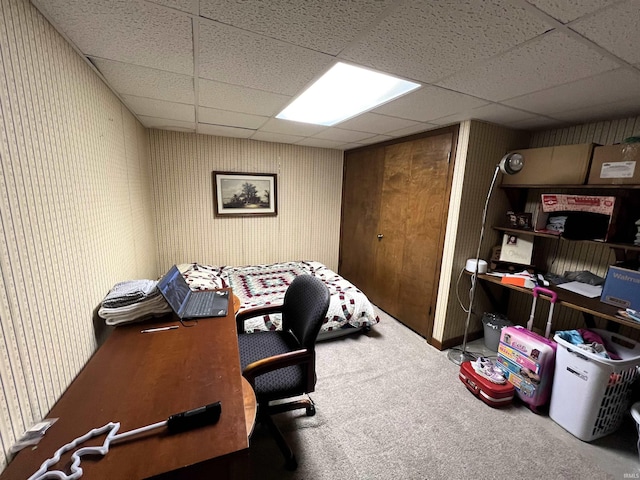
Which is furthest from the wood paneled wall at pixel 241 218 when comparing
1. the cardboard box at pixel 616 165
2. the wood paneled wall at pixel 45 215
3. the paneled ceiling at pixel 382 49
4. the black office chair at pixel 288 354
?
the cardboard box at pixel 616 165

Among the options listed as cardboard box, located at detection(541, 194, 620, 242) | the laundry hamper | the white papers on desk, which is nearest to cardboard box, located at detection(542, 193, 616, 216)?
cardboard box, located at detection(541, 194, 620, 242)

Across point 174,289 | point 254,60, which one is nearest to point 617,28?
point 254,60

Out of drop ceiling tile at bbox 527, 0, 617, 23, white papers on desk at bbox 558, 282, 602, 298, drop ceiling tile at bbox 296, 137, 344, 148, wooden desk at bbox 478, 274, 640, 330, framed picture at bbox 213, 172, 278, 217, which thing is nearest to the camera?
Answer: drop ceiling tile at bbox 527, 0, 617, 23

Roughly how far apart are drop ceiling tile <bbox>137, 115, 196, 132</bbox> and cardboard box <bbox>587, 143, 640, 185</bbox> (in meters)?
3.48

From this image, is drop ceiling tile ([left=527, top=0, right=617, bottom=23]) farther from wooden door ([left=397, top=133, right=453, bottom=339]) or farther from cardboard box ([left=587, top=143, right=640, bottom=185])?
wooden door ([left=397, top=133, right=453, bottom=339])

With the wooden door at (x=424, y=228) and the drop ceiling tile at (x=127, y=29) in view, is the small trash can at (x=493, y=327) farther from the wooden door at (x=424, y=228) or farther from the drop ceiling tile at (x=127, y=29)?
the drop ceiling tile at (x=127, y=29)

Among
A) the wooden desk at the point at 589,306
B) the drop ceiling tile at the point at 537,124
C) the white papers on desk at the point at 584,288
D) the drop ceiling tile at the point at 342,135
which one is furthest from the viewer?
the drop ceiling tile at the point at 342,135

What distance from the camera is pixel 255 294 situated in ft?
9.10

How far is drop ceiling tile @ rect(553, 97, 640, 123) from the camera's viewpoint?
173 centimetres

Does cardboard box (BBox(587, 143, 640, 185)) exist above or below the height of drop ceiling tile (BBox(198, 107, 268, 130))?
below

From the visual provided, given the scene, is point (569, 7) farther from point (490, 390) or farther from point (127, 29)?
point (490, 390)

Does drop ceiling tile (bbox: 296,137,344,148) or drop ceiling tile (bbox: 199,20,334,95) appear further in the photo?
drop ceiling tile (bbox: 296,137,344,148)

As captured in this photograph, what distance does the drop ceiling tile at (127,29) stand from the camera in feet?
3.17

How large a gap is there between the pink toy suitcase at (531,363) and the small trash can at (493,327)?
596mm
